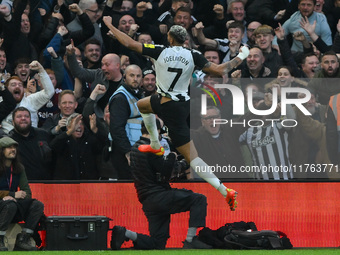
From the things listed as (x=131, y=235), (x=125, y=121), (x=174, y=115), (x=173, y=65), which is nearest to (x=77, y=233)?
(x=131, y=235)

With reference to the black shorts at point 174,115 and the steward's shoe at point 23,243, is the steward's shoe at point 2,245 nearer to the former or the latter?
the steward's shoe at point 23,243

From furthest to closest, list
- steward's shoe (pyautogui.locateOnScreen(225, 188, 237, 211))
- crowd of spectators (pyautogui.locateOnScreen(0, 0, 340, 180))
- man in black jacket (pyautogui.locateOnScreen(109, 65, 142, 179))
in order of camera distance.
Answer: crowd of spectators (pyautogui.locateOnScreen(0, 0, 340, 180)), man in black jacket (pyautogui.locateOnScreen(109, 65, 142, 179)), steward's shoe (pyautogui.locateOnScreen(225, 188, 237, 211))

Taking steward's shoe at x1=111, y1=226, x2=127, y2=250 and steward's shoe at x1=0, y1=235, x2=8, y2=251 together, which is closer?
steward's shoe at x1=111, y1=226, x2=127, y2=250

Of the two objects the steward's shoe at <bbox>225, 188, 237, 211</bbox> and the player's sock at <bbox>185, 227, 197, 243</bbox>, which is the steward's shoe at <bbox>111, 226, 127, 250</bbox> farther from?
the steward's shoe at <bbox>225, 188, 237, 211</bbox>

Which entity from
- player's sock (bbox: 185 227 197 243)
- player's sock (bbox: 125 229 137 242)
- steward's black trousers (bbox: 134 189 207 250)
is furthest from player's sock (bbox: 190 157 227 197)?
player's sock (bbox: 125 229 137 242)

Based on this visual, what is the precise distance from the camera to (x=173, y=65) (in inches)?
491

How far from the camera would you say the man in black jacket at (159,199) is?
489 inches

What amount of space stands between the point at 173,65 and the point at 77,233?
2711mm

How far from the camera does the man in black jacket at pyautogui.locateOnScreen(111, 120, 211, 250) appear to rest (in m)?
12.4

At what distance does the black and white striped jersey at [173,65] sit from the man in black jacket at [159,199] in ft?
2.78

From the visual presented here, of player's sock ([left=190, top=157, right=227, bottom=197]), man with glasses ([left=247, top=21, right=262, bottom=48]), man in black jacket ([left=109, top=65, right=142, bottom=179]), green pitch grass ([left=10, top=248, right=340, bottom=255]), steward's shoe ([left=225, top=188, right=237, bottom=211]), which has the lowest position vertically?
green pitch grass ([left=10, top=248, right=340, bottom=255])

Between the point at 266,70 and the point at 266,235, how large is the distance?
14.1 ft

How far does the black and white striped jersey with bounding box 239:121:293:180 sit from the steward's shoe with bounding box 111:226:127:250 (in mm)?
2755

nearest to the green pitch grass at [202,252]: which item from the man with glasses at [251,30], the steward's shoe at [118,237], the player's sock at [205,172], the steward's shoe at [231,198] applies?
the steward's shoe at [118,237]
